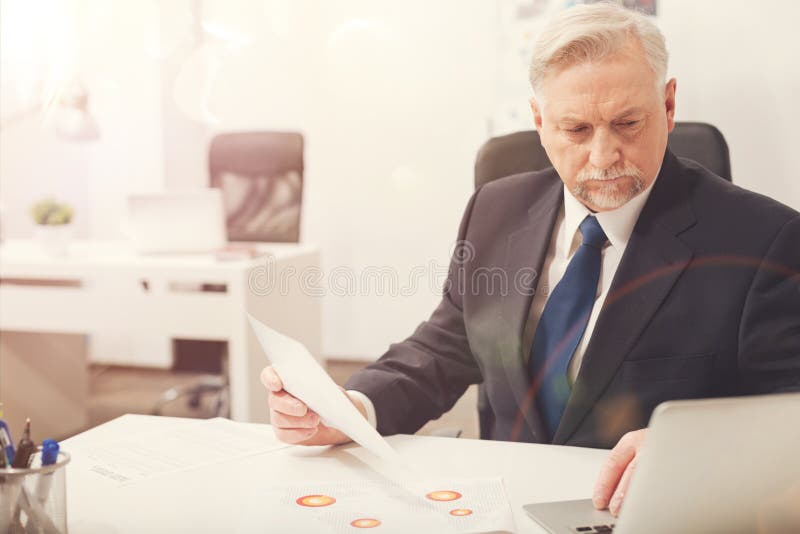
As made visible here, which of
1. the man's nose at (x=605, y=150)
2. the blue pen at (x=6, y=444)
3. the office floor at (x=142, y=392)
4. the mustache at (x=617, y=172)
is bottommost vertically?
the office floor at (x=142, y=392)

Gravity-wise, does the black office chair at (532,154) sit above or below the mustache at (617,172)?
above

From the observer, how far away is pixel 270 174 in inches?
123

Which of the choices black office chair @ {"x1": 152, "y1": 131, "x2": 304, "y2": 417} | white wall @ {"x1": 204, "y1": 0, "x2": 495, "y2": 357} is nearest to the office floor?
black office chair @ {"x1": 152, "y1": 131, "x2": 304, "y2": 417}

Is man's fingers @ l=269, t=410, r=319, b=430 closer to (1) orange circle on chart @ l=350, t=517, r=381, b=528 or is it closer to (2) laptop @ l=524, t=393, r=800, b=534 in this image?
(1) orange circle on chart @ l=350, t=517, r=381, b=528

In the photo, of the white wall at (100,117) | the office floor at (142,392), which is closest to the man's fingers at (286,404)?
the office floor at (142,392)

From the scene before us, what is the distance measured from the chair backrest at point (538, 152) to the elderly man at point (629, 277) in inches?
5.7

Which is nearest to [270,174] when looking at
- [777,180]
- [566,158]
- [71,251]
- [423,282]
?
[71,251]

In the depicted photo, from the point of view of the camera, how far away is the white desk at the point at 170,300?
7.70ft

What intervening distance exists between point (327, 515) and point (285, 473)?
0.51ft

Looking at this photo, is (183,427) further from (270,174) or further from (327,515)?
(270,174)

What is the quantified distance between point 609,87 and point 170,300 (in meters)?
1.67

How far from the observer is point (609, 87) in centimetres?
111

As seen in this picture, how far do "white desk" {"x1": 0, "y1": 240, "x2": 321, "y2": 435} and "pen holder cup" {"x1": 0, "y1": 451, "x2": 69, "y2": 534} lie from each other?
5.22 ft

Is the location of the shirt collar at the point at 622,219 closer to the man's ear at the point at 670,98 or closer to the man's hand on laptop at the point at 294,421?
the man's ear at the point at 670,98
